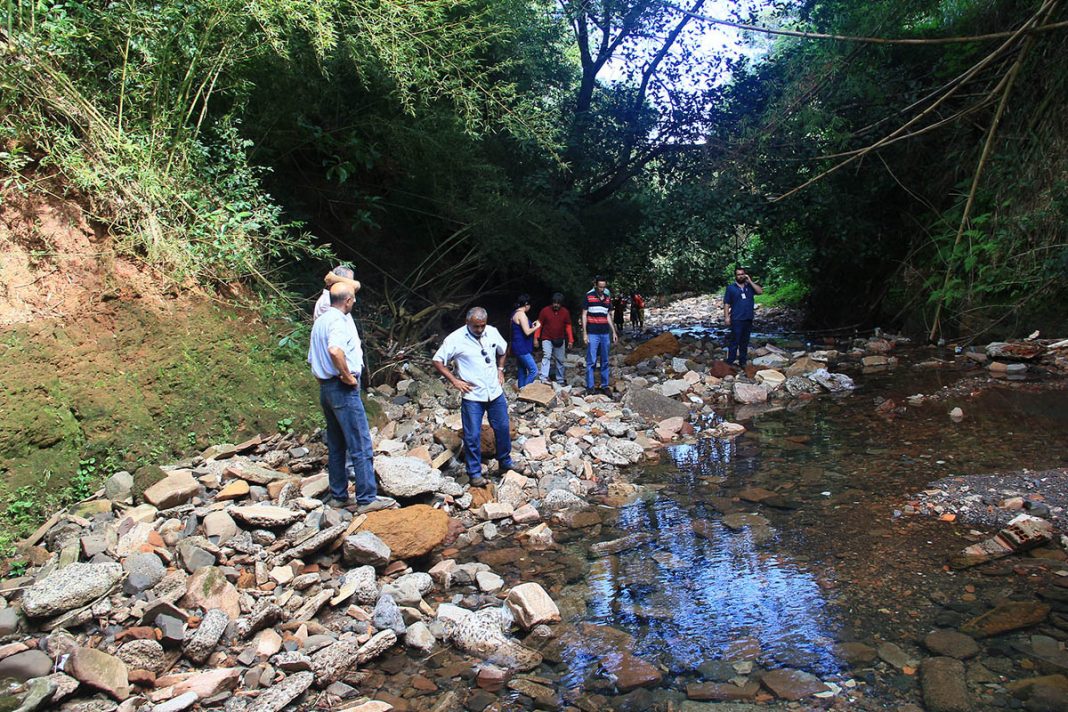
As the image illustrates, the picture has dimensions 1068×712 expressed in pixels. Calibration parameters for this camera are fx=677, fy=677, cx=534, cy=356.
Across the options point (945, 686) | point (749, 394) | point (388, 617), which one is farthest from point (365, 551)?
point (749, 394)

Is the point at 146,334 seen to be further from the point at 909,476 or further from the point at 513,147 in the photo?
the point at 513,147

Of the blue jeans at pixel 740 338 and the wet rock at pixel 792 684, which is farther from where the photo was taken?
the blue jeans at pixel 740 338

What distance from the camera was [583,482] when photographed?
6488 millimetres

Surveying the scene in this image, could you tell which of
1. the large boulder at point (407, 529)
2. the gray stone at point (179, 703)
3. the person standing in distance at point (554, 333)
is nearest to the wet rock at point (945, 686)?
the large boulder at point (407, 529)

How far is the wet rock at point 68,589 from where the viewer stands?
11.8 feet

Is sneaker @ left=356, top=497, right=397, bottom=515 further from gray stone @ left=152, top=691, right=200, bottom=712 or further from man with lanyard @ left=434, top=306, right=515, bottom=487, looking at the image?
gray stone @ left=152, top=691, right=200, bottom=712

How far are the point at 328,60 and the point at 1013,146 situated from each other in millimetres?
10513

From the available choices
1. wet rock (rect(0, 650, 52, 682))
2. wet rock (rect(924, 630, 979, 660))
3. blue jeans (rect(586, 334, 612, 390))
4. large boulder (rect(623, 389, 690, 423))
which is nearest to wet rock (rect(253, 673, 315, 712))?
wet rock (rect(0, 650, 52, 682))

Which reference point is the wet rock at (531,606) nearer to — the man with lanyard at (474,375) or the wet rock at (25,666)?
the man with lanyard at (474,375)

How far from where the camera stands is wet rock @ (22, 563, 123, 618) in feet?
11.8

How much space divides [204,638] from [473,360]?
3195mm

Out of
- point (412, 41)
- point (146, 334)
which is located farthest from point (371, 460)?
point (412, 41)

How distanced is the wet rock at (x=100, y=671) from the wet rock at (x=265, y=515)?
56.4 inches

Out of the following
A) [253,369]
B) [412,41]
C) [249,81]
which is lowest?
[253,369]
